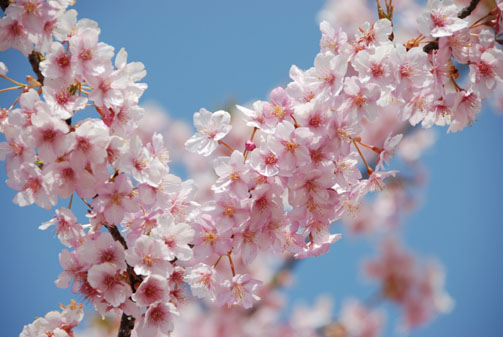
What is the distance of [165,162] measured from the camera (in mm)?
1626

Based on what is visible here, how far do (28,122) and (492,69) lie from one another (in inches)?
62.4


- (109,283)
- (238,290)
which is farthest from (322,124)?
(109,283)

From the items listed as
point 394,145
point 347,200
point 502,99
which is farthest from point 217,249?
point 502,99

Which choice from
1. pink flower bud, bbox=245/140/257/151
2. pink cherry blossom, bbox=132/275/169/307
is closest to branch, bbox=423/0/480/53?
pink flower bud, bbox=245/140/257/151

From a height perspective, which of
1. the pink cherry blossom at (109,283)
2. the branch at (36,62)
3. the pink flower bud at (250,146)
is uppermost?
the branch at (36,62)

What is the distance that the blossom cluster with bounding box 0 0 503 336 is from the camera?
140cm

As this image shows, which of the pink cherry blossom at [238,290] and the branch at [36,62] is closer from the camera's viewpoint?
the branch at [36,62]

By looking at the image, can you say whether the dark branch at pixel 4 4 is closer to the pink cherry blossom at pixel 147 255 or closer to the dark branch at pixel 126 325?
the pink cherry blossom at pixel 147 255

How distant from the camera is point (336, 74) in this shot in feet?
4.81

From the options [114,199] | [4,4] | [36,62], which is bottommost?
[114,199]

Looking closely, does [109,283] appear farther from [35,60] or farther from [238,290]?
[35,60]

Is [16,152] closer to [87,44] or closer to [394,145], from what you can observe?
[87,44]

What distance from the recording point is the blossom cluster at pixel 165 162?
1396mm

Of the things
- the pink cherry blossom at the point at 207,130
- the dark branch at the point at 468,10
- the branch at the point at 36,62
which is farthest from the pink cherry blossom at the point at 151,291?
the dark branch at the point at 468,10
